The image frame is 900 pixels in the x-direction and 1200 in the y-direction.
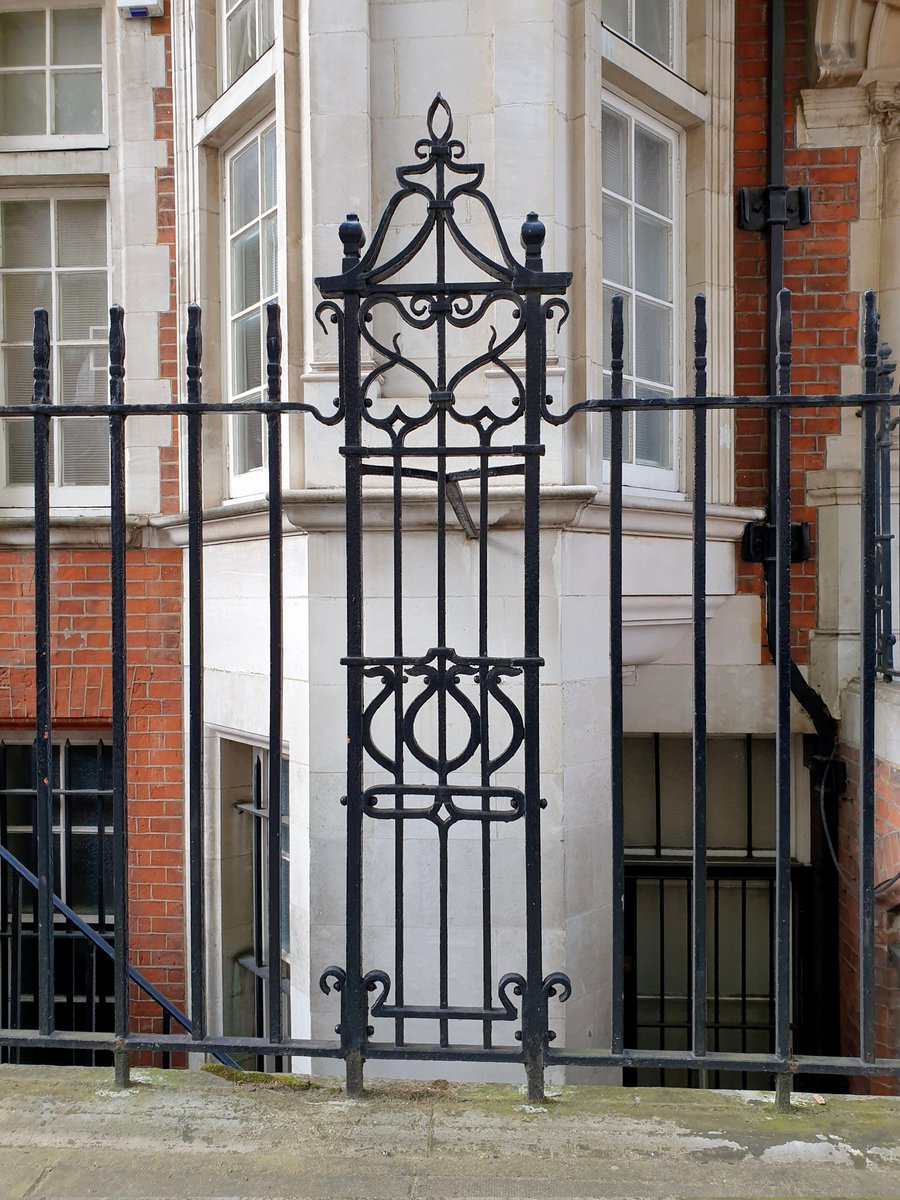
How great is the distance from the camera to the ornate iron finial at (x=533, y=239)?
7.23ft

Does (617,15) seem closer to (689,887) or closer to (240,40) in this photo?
(240,40)

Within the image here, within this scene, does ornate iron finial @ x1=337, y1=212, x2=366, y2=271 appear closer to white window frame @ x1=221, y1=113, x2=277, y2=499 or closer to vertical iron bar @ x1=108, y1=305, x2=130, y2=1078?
vertical iron bar @ x1=108, y1=305, x2=130, y2=1078

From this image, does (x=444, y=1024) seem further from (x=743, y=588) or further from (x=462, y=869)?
(x=743, y=588)

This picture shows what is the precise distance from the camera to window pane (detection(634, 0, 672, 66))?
468 cm

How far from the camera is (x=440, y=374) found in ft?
7.45

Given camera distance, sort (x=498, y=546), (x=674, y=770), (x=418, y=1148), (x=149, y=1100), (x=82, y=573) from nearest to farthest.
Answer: (x=418, y=1148)
(x=149, y=1100)
(x=498, y=546)
(x=82, y=573)
(x=674, y=770)

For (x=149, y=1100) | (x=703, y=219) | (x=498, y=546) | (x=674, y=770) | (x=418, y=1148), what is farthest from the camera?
(x=674, y=770)

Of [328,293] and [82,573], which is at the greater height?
[328,293]

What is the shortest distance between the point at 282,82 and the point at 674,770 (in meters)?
3.95

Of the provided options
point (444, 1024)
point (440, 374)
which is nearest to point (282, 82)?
point (440, 374)

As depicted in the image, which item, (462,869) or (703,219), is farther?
(703,219)

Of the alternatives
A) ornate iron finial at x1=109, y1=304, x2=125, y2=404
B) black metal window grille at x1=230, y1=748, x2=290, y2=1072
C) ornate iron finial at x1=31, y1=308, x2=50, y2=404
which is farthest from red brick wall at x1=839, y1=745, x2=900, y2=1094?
ornate iron finial at x1=31, y1=308, x2=50, y2=404

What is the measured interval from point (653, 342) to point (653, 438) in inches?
18.7

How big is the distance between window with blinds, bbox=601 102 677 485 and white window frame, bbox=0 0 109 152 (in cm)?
276
